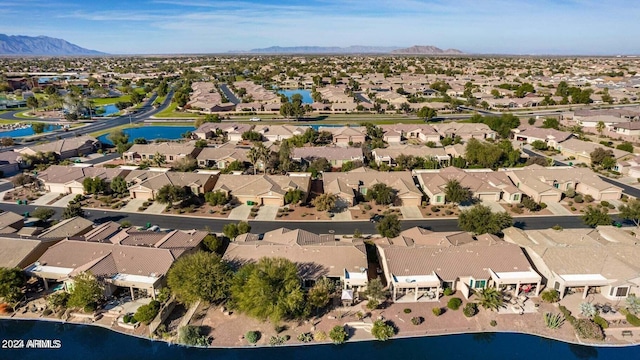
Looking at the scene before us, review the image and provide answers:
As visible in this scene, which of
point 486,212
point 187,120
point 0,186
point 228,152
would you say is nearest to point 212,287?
point 486,212

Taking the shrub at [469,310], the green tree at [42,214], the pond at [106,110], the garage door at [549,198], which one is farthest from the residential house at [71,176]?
the pond at [106,110]

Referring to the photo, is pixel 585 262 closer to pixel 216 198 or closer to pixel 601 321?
pixel 601 321

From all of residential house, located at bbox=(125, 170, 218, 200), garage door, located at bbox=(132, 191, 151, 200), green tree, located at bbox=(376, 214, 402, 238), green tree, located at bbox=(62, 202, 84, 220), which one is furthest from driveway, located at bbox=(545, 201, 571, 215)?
green tree, located at bbox=(62, 202, 84, 220)

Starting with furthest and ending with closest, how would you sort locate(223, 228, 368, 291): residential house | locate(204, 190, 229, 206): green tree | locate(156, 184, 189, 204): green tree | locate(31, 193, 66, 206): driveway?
locate(31, 193, 66, 206): driveway, locate(204, 190, 229, 206): green tree, locate(156, 184, 189, 204): green tree, locate(223, 228, 368, 291): residential house

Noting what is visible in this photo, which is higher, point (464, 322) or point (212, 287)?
point (212, 287)

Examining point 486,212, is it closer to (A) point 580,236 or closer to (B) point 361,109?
(A) point 580,236

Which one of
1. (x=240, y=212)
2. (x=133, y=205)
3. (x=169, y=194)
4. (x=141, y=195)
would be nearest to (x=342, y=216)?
(x=240, y=212)

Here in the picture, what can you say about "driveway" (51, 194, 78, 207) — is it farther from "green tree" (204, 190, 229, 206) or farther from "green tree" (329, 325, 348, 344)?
"green tree" (329, 325, 348, 344)
